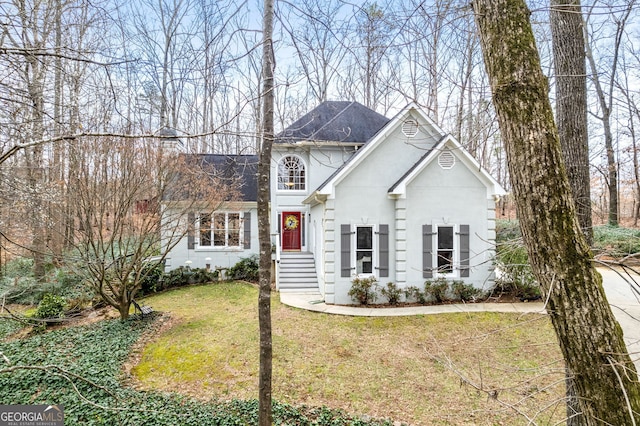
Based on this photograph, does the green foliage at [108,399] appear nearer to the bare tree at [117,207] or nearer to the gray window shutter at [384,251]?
the bare tree at [117,207]

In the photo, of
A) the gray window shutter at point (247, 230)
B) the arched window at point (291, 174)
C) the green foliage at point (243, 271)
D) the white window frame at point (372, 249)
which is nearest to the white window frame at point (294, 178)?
the arched window at point (291, 174)

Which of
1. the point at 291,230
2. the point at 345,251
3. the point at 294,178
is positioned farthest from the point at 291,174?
the point at 345,251

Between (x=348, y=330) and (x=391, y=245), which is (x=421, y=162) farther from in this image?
(x=348, y=330)

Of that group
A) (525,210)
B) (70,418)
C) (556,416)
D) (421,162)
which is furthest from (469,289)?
(70,418)

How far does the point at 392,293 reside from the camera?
9672 millimetres

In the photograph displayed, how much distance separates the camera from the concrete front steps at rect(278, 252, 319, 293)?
456 inches

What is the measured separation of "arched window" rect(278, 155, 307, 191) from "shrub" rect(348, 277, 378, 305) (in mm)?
5778

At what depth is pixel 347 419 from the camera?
4.32 metres

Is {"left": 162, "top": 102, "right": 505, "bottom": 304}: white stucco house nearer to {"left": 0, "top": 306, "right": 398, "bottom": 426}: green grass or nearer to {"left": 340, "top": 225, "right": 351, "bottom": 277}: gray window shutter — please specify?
{"left": 340, "top": 225, "right": 351, "bottom": 277}: gray window shutter

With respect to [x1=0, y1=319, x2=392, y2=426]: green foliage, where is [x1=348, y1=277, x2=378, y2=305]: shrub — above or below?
above

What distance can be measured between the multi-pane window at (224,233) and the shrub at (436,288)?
8.74m

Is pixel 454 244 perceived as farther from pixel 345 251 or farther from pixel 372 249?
pixel 345 251

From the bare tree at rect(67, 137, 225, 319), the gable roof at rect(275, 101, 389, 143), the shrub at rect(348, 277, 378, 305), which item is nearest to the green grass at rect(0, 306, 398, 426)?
the bare tree at rect(67, 137, 225, 319)

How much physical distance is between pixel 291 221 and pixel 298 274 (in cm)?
324
